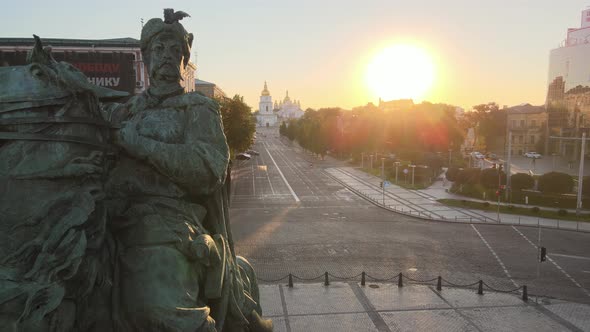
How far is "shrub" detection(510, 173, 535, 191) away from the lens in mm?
36625

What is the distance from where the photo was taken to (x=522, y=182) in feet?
120

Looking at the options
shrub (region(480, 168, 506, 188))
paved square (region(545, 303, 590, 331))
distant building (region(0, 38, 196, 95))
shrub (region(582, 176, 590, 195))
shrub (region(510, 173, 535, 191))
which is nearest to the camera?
paved square (region(545, 303, 590, 331))

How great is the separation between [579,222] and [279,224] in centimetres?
1954

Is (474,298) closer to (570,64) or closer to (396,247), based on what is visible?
(396,247)

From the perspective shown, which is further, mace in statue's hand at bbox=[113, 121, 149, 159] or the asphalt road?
the asphalt road

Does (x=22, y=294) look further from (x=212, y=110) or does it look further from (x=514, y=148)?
(x=514, y=148)

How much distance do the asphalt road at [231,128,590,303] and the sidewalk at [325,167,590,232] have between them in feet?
4.78

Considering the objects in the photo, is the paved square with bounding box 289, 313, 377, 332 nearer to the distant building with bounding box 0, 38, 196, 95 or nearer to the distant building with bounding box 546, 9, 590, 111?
the distant building with bounding box 0, 38, 196, 95

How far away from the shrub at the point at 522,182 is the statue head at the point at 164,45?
37.7 meters

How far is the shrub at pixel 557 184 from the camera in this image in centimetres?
3506

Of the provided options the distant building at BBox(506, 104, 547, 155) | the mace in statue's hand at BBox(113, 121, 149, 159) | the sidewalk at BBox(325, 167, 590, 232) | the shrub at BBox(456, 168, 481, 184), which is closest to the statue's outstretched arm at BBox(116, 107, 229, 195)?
the mace in statue's hand at BBox(113, 121, 149, 159)

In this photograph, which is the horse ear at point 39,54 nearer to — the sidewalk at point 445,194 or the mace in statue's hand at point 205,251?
the mace in statue's hand at point 205,251

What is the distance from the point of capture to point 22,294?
3.09 meters

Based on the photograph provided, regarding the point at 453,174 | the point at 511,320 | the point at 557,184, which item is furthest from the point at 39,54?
the point at 453,174
